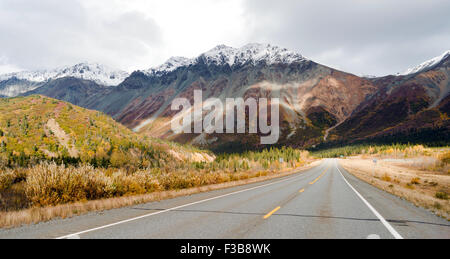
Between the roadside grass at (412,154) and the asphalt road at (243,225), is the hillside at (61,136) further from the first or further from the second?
the roadside grass at (412,154)

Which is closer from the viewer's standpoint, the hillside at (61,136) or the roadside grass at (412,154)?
the hillside at (61,136)

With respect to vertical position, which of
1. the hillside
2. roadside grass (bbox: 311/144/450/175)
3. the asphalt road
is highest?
the hillside

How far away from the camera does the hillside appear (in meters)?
33.1

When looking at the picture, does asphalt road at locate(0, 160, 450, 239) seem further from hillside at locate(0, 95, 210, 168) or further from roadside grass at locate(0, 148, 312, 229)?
hillside at locate(0, 95, 210, 168)

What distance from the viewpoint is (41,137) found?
121 ft

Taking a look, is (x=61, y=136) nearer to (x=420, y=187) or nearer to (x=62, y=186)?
(x=62, y=186)

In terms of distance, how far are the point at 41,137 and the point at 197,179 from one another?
31.5m

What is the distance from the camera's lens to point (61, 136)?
131 ft

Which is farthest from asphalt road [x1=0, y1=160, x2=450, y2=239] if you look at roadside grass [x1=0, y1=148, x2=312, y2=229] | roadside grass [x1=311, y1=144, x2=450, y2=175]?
roadside grass [x1=311, y1=144, x2=450, y2=175]

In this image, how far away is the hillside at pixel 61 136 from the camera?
109 feet

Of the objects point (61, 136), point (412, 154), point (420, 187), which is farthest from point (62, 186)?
point (412, 154)

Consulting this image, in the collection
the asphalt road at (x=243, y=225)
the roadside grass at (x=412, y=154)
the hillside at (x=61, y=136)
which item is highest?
the hillside at (x=61, y=136)

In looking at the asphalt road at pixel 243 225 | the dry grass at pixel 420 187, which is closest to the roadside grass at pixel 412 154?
the dry grass at pixel 420 187

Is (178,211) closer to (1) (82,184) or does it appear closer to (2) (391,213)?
(1) (82,184)
